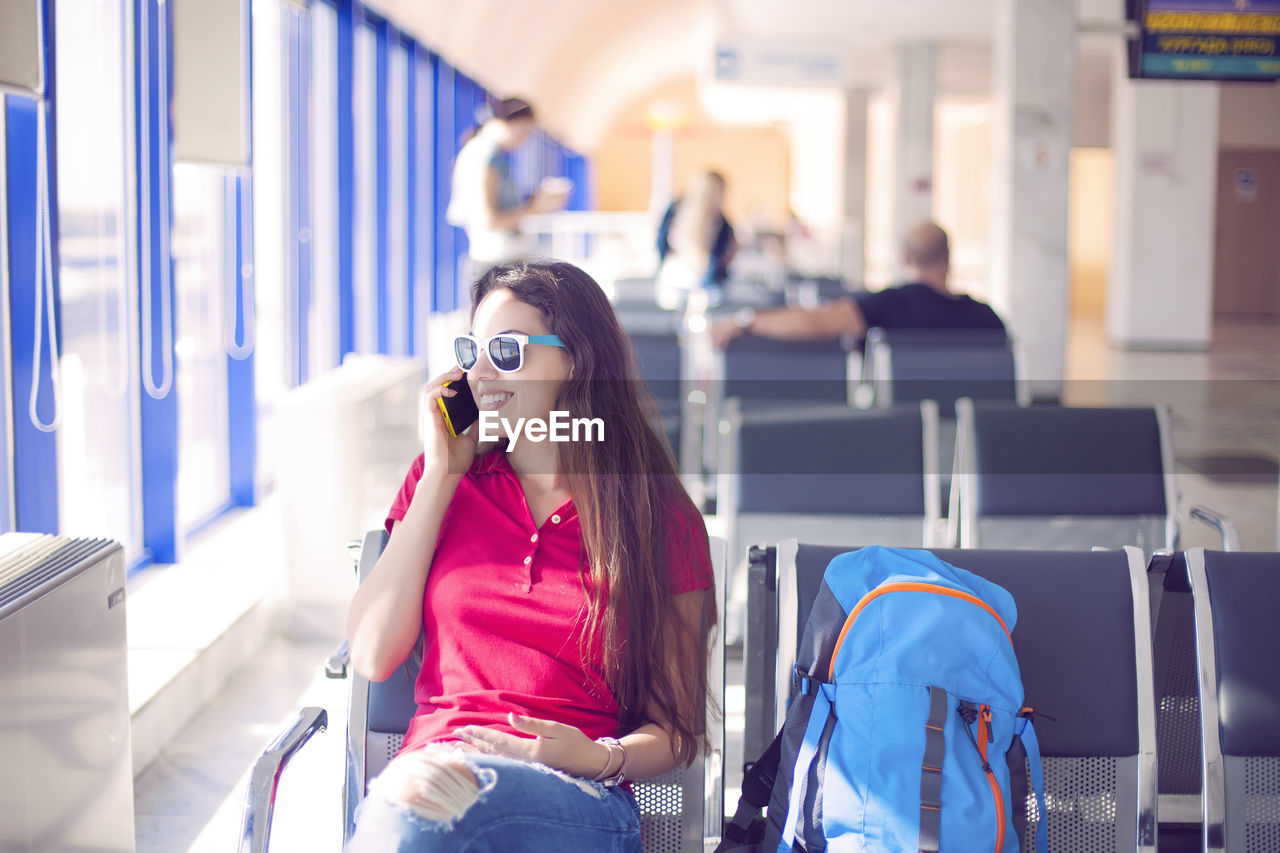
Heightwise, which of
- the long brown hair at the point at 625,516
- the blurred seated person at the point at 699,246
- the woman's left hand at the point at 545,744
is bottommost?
the woman's left hand at the point at 545,744

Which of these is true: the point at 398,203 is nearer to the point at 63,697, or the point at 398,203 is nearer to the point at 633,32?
the point at 63,697

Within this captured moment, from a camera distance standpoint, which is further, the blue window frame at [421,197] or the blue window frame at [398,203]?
the blue window frame at [421,197]

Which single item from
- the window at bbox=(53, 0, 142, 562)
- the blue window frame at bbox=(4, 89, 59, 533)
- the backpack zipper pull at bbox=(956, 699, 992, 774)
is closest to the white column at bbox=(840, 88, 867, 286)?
the window at bbox=(53, 0, 142, 562)

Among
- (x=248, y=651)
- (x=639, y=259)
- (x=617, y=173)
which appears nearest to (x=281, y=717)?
(x=248, y=651)

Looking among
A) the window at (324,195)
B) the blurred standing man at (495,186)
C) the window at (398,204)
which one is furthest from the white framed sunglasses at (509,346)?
the window at (398,204)

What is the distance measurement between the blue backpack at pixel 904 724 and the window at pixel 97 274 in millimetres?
2895

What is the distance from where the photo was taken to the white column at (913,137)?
16.4 m

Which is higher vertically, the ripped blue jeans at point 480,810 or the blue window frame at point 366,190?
the blue window frame at point 366,190

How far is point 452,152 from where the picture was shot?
13227 millimetres

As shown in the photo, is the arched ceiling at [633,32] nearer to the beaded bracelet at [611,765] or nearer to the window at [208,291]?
the window at [208,291]

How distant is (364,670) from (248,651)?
94.3 inches

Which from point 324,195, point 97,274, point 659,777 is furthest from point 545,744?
point 324,195

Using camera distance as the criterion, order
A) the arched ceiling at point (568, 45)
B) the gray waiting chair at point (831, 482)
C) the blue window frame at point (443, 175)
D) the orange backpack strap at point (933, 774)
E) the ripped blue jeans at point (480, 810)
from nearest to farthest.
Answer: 1. the ripped blue jeans at point (480, 810)
2. the orange backpack strap at point (933, 774)
3. the gray waiting chair at point (831, 482)
4. the arched ceiling at point (568, 45)
5. the blue window frame at point (443, 175)

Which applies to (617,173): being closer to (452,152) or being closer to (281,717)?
(452,152)
